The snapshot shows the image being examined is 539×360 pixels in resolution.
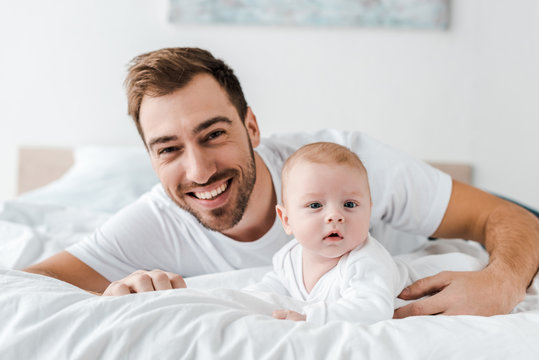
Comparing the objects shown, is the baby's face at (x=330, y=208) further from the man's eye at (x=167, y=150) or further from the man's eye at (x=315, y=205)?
the man's eye at (x=167, y=150)

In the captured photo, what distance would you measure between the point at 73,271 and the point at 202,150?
0.46 meters

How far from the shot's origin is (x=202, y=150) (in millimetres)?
1253

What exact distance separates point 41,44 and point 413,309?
285cm

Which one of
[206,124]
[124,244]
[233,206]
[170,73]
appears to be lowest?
[124,244]

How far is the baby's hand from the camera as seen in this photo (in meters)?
0.84

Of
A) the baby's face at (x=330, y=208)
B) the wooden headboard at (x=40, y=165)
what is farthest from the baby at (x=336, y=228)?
the wooden headboard at (x=40, y=165)

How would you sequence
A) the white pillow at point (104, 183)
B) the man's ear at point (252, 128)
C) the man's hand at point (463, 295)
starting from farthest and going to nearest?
the white pillow at point (104, 183) → the man's ear at point (252, 128) → the man's hand at point (463, 295)

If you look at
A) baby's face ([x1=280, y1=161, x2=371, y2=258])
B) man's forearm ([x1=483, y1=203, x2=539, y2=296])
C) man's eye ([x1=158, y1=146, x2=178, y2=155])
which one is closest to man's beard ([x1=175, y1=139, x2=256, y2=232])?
man's eye ([x1=158, y1=146, x2=178, y2=155])

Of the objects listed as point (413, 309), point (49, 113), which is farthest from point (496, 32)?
point (49, 113)

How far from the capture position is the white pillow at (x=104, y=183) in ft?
7.80

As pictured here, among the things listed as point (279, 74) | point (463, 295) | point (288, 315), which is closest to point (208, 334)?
point (288, 315)

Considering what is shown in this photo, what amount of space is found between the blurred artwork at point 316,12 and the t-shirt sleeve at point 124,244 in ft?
5.80

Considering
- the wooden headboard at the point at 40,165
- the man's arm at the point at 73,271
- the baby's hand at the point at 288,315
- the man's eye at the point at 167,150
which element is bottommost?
the wooden headboard at the point at 40,165

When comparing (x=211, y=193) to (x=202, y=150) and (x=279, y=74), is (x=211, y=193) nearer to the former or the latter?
(x=202, y=150)
